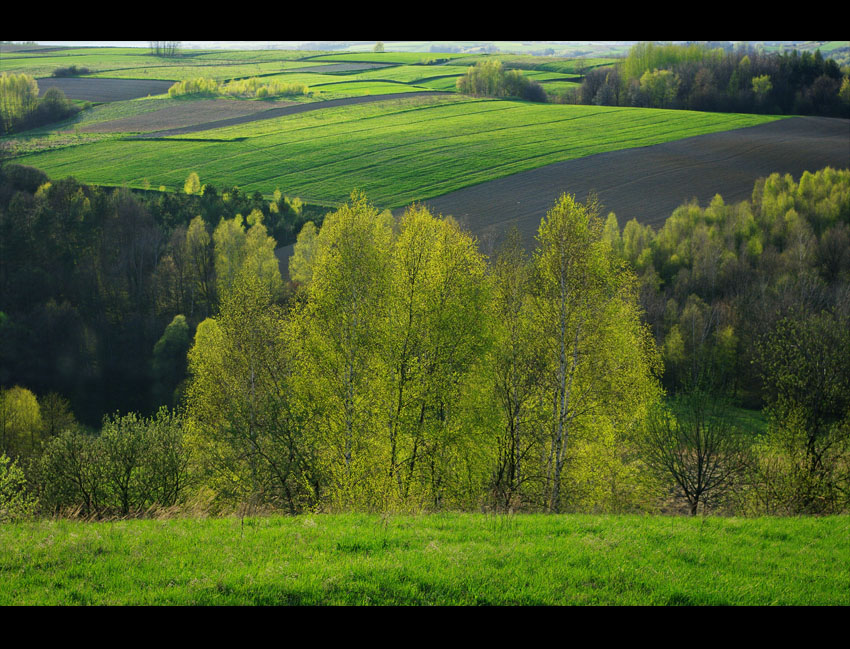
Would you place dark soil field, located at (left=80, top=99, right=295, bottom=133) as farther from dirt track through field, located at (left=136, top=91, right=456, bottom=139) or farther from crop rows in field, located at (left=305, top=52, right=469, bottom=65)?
crop rows in field, located at (left=305, top=52, right=469, bottom=65)

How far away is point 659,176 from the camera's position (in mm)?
82625

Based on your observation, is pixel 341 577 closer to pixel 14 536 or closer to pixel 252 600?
pixel 252 600

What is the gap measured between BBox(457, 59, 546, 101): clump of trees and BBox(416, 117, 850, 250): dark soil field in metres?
36.1

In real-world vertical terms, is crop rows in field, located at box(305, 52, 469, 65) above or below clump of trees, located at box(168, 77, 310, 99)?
above

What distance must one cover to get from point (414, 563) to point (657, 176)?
82.4 metres

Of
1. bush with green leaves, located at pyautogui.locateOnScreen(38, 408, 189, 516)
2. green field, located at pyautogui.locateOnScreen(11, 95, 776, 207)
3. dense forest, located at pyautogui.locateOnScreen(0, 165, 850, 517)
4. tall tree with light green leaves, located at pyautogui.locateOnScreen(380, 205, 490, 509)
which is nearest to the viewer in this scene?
tall tree with light green leaves, located at pyautogui.locateOnScreen(380, 205, 490, 509)

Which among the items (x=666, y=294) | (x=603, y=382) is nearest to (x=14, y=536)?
(x=603, y=382)

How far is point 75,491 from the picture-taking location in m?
26.5

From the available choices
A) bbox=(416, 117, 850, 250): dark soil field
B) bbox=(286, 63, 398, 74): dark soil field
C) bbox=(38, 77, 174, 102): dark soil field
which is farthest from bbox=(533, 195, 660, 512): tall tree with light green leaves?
bbox=(286, 63, 398, 74): dark soil field

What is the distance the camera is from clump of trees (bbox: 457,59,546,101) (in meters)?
→ 120

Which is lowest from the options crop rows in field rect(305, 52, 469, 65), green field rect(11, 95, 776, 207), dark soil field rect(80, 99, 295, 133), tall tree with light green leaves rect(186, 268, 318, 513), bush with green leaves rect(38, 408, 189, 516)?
bush with green leaves rect(38, 408, 189, 516)

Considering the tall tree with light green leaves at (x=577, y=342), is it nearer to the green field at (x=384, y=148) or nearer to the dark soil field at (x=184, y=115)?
the green field at (x=384, y=148)

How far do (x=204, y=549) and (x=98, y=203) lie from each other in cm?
6486

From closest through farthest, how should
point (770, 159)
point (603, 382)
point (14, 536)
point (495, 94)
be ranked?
point (14, 536) < point (603, 382) < point (770, 159) < point (495, 94)
